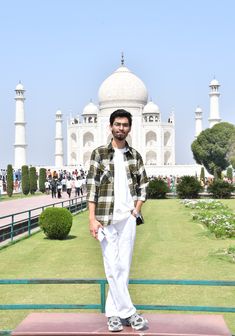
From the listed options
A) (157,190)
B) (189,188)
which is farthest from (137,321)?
(157,190)

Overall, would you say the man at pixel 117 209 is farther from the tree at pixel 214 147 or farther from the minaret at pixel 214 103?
the minaret at pixel 214 103

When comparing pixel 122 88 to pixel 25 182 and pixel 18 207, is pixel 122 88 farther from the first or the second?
pixel 18 207

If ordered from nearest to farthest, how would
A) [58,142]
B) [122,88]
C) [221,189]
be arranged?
[221,189] < [122,88] < [58,142]

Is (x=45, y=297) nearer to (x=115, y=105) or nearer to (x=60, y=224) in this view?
(x=60, y=224)

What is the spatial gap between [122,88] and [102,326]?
6059 centimetres

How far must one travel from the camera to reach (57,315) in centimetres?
404

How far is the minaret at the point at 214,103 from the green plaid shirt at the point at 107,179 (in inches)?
2251

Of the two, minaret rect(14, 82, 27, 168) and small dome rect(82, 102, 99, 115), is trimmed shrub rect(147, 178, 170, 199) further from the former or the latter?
small dome rect(82, 102, 99, 115)

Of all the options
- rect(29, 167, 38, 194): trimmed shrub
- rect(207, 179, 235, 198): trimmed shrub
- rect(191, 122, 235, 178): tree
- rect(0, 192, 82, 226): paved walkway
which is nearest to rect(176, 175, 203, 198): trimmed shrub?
rect(207, 179, 235, 198): trimmed shrub

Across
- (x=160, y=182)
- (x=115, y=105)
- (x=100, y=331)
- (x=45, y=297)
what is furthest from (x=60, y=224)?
(x=115, y=105)

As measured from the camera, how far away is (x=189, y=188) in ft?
86.0

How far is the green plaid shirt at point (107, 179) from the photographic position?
387 centimetres

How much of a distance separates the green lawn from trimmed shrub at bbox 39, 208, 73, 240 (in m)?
0.23

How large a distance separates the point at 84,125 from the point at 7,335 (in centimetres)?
6288
